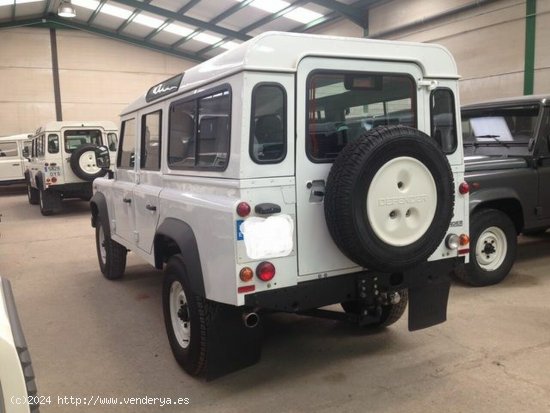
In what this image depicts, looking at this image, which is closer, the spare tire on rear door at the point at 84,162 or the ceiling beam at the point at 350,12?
the spare tire on rear door at the point at 84,162

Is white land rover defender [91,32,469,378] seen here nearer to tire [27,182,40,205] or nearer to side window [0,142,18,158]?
tire [27,182,40,205]

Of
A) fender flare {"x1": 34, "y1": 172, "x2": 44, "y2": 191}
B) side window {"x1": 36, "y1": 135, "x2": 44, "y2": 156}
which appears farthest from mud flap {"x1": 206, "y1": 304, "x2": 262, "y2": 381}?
side window {"x1": 36, "y1": 135, "x2": 44, "y2": 156}

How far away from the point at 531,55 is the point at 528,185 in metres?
5.52

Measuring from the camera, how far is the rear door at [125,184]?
185 inches

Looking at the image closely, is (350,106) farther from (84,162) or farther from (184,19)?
(184,19)

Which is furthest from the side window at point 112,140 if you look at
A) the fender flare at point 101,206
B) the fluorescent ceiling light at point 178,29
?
the fluorescent ceiling light at point 178,29

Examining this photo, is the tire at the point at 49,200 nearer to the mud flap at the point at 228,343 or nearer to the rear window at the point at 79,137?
the rear window at the point at 79,137

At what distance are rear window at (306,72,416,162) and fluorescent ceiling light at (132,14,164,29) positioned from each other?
16.0 m

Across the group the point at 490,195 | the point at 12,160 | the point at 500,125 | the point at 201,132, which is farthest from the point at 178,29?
the point at 201,132

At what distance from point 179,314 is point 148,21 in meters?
16.7

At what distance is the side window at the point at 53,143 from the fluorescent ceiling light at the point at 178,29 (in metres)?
7.64

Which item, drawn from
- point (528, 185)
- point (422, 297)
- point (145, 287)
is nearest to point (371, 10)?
point (528, 185)

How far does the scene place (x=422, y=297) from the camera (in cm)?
348

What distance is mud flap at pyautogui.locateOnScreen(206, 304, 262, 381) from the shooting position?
3.05m
